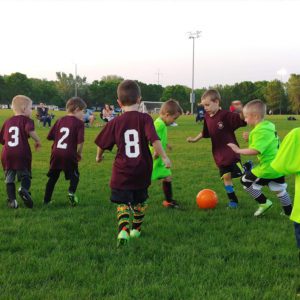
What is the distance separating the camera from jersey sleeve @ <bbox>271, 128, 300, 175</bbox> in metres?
3.32

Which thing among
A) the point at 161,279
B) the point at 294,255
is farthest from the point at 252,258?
the point at 161,279

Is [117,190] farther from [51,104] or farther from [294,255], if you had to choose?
[51,104]

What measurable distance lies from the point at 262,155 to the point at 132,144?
202cm

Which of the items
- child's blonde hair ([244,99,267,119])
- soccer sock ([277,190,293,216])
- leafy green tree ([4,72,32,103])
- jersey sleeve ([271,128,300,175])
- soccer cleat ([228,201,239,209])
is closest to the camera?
jersey sleeve ([271,128,300,175])

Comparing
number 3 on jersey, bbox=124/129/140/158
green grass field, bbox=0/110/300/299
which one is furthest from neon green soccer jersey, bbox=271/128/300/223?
number 3 on jersey, bbox=124/129/140/158

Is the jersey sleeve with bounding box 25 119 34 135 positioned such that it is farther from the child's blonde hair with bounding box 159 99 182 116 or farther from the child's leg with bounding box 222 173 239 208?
the child's leg with bounding box 222 173 239 208

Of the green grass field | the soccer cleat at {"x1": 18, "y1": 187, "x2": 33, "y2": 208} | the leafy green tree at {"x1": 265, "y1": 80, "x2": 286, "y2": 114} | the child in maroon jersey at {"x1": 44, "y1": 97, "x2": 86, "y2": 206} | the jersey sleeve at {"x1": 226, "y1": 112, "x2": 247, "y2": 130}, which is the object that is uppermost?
the leafy green tree at {"x1": 265, "y1": 80, "x2": 286, "y2": 114}

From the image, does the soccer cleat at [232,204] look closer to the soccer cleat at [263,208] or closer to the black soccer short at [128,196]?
the soccer cleat at [263,208]

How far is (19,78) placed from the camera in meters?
119

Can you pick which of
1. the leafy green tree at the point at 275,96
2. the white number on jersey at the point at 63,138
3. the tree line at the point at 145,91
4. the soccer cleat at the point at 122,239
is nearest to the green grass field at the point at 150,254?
the soccer cleat at the point at 122,239

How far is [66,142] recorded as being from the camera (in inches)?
254

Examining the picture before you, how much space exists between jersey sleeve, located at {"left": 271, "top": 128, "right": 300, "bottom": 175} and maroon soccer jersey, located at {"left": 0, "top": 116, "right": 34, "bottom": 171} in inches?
168

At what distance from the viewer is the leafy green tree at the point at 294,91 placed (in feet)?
338

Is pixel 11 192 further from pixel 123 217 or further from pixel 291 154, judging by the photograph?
pixel 291 154
